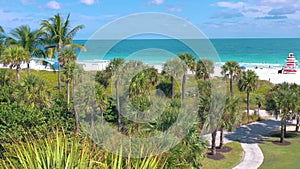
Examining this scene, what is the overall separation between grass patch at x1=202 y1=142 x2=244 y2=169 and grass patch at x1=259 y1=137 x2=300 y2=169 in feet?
6.10

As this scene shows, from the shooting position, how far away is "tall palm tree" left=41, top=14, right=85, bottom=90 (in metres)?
31.2

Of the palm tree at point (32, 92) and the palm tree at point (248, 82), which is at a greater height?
the palm tree at point (248, 82)

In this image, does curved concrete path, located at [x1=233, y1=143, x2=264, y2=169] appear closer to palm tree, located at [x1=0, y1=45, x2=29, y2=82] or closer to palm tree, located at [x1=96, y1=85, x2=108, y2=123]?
palm tree, located at [x1=96, y1=85, x2=108, y2=123]

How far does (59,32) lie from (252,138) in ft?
68.4

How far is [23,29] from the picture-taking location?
3238 centimetres

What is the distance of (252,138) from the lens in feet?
96.7

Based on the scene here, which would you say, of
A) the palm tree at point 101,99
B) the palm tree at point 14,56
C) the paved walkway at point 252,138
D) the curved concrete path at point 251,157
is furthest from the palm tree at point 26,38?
the curved concrete path at point 251,157

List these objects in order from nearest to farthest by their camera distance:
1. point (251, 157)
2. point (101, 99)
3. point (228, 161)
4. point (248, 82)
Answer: point (228, 161)
point (251, 157)
point (101, 99)
point (248, 82)

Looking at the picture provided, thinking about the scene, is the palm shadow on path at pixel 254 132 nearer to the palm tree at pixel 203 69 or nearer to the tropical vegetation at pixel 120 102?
the tropical vegetation at pixel 120 102

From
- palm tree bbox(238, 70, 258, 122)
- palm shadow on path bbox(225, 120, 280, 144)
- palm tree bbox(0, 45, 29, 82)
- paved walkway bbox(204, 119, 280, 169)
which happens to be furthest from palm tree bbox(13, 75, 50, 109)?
palm tree bbox(238, 70, 258, 122)

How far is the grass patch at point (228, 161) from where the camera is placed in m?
23.1

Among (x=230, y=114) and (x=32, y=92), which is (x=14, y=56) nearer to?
(x=32, y=92)

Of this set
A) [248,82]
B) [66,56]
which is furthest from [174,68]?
[66,56]

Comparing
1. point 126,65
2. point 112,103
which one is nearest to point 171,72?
point 126,65
